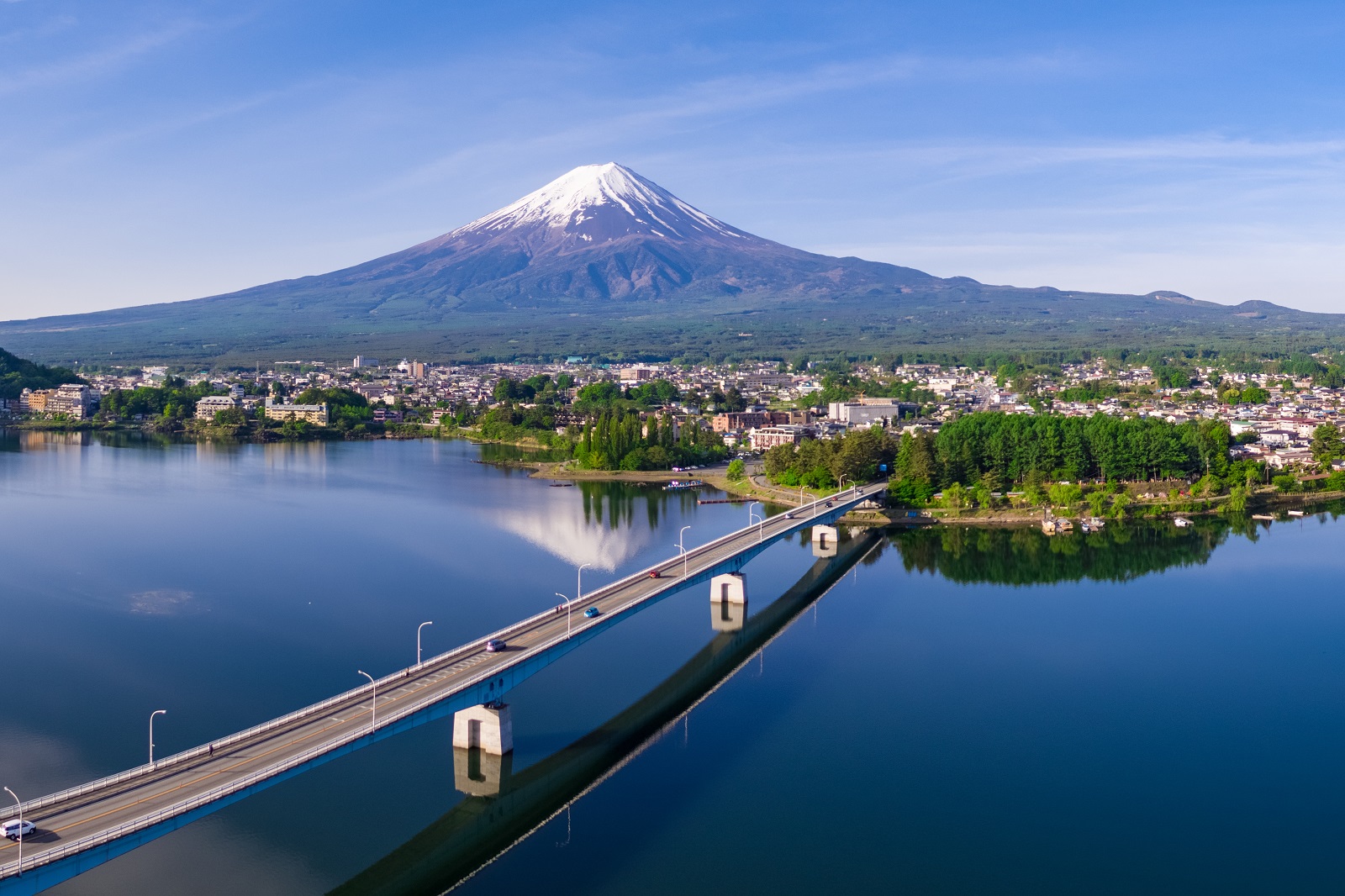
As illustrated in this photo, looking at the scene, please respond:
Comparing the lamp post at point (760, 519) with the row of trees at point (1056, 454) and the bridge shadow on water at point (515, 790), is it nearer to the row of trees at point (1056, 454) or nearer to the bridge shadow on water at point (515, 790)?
the row of trees at point (1056, 454)

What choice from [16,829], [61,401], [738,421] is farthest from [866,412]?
[16,829]

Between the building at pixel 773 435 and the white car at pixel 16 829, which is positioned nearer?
the white car at pixel 16 829

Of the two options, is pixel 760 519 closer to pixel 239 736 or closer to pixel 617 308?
pixel 239 736

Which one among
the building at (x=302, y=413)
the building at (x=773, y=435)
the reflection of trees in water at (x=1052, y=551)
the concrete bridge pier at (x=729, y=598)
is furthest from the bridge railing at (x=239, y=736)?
the building at (x=302, y=413)

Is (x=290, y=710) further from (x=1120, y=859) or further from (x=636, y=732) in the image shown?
(x=1120, y=859)

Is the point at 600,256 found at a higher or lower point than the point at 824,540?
higher

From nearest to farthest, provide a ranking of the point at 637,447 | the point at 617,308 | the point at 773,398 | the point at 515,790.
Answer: the point at 515,790, the point at 637,447, the point at 773,398, the point at 617,308

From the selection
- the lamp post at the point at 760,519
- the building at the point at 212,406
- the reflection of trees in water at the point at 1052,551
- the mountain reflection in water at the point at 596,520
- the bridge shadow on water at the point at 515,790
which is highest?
the building at the point at 212,406
